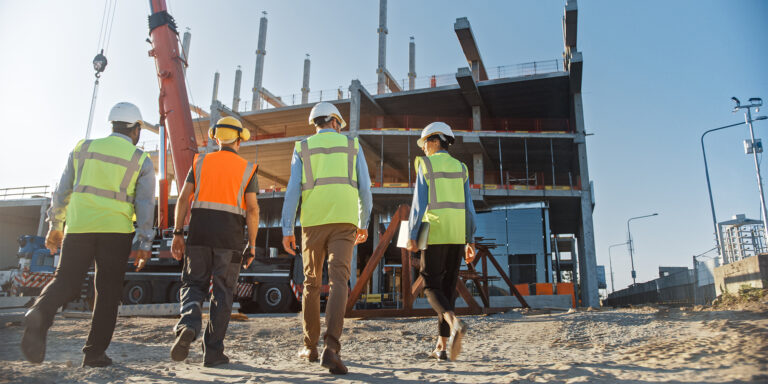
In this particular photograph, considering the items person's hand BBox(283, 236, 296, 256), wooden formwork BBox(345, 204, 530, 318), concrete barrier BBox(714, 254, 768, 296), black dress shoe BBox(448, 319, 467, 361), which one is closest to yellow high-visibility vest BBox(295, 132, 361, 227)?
person's hand BBox(283, 236, 296, 256)

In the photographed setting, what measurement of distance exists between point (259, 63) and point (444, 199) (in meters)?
33.8

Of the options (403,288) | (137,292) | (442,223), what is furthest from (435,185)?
(137,292)

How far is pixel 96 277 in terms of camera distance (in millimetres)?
2609

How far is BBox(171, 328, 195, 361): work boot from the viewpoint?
91.7 inches

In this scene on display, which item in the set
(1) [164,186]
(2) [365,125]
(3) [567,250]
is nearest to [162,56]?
(1) [164,186]

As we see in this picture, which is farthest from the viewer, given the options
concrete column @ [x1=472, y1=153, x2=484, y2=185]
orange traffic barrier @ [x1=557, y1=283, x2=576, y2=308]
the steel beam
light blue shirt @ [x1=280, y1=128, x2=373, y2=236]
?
concrete column @ [x1=472, y1=153, x2=484, y2=185]

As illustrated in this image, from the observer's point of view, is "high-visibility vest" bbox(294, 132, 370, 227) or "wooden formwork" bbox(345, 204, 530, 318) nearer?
"high-visibility vest" bbox(294, 132, 370, 227)

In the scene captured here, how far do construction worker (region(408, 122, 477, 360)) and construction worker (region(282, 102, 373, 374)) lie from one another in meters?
0.47

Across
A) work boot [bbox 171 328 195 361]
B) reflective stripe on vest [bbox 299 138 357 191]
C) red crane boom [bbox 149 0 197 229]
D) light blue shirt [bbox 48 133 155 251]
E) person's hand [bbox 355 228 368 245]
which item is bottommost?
work boot [bbox 171 328 195 361]

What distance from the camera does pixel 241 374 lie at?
2242mm

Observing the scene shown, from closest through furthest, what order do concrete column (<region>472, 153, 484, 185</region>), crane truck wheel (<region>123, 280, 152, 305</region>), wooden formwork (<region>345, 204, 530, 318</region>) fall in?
1. wooden formwork (<region>345, 204, 530, 318</region>)
2. crane truck wheel (<region>123, 280, 152, 305</region>)
3. concrete column (<region>472, 153, 484, 185</region>)

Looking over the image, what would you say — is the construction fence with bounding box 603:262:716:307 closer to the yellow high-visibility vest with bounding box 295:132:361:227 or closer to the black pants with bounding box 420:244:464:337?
the black pants with bounding box 420:244:464:337

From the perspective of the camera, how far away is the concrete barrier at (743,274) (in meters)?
9.24

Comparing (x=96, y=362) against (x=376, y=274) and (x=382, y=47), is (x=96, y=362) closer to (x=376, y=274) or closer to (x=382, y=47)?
(x=376, y=274)
